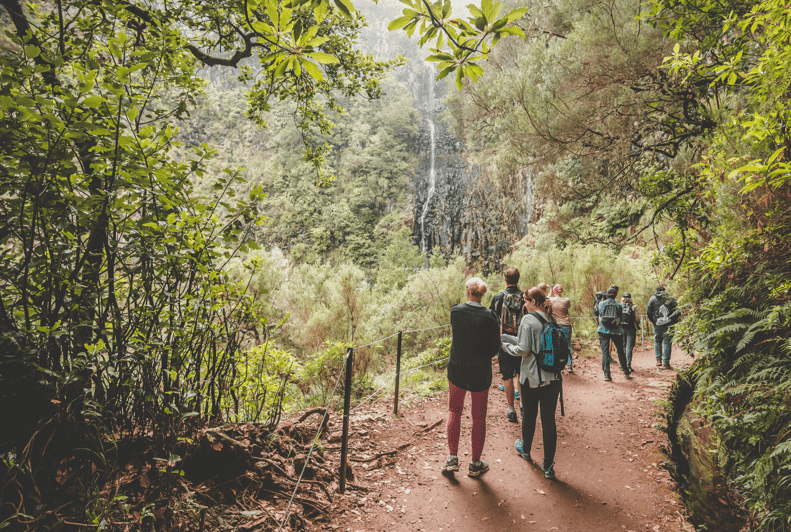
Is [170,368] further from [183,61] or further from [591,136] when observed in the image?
[591,136]

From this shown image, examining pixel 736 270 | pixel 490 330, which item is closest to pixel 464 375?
pixel 490 330

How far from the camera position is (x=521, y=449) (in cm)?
376

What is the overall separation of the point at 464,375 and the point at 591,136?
14.8 ft

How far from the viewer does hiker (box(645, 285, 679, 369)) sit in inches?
260

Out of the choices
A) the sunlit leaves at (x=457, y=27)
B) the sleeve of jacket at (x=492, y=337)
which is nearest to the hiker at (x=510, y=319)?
the sleeve of jacket at (x=492, y=337)

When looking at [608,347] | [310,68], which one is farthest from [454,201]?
[310,68]

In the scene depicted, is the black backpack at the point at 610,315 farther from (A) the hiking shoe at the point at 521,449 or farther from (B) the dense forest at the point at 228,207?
(A) the hiking shoe at the point at 521,449

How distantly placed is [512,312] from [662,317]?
4394 millimetres

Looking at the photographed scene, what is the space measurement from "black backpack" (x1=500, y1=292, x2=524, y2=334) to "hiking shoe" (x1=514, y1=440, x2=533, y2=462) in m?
1.25

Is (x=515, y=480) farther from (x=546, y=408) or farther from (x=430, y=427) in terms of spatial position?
(x=430, y=427)

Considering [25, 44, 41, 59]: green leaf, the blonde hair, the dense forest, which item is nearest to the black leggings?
the blonde hair

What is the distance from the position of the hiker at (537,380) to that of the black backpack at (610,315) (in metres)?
3.22

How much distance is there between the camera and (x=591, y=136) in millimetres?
5480

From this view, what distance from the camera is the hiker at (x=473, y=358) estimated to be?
10.3 ft
